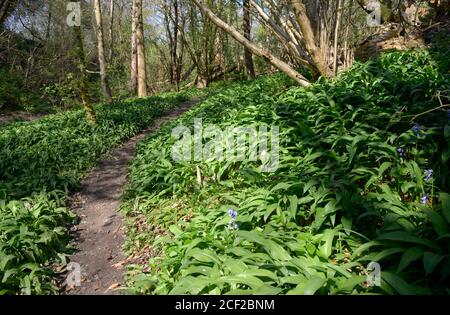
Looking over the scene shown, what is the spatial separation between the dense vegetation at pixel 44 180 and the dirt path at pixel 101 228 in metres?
0.19

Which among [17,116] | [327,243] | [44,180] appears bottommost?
[327,243]

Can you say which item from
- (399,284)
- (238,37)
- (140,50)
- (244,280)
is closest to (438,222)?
(399,284)

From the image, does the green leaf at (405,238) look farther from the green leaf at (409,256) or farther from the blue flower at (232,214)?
the blue flower at (232,214)

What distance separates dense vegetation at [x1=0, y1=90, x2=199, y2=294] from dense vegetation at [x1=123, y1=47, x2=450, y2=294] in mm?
872

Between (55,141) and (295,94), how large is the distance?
5300mm

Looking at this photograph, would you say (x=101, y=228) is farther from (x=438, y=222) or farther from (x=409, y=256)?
(x=438, y=222)

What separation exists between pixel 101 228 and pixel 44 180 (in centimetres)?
184

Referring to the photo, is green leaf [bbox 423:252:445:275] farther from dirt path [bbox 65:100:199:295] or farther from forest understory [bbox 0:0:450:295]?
dirt path [bbox 65:100:199:295]

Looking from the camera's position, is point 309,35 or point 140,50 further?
point 140,50

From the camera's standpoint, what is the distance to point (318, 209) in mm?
2861

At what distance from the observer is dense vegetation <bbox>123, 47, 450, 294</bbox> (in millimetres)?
2209

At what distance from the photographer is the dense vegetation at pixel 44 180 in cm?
332

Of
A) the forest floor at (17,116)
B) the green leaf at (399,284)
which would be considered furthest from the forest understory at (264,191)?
the forest floor at (17,116)
